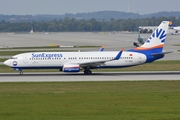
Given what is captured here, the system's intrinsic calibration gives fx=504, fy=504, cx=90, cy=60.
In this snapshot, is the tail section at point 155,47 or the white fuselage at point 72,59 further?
the tail section at point 155,47

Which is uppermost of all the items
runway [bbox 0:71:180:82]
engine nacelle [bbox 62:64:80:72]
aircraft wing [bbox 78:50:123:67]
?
aircraft wing [bbox 78:50:123:67]

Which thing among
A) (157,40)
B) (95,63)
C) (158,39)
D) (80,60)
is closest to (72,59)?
(80,60)

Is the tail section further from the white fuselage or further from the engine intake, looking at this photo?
the engine intake

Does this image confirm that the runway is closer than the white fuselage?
Yes
